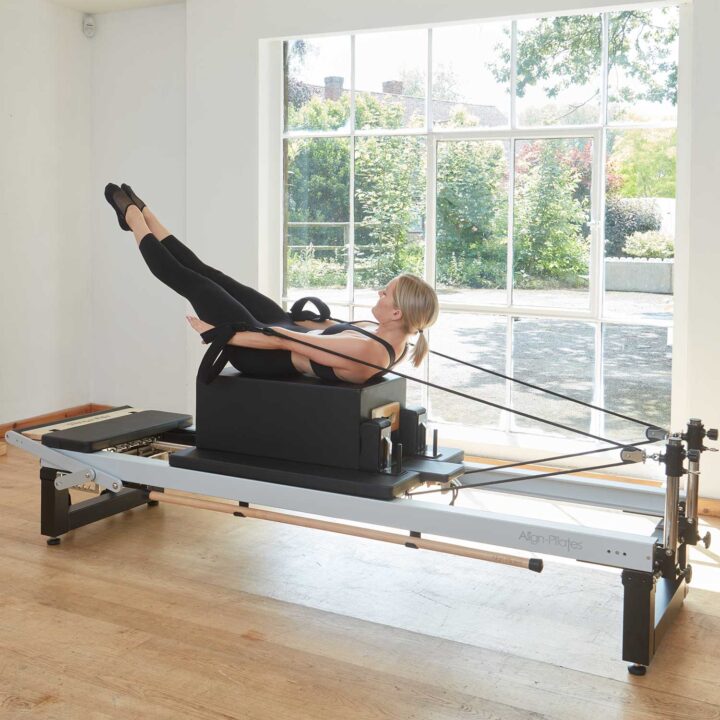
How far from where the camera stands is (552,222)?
4199mm

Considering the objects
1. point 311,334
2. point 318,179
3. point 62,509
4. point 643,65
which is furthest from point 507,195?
point 62,509

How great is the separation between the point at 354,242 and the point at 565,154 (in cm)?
112

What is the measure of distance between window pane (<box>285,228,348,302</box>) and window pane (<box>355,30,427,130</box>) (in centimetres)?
57

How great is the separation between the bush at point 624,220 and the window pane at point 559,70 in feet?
1.26

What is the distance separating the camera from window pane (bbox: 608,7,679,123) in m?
3.87

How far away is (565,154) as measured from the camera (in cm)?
412

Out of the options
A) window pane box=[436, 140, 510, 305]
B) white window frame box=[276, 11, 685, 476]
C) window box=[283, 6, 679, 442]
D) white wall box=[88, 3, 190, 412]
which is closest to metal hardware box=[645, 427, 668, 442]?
white window frame box=[276, 11, 685, 476]

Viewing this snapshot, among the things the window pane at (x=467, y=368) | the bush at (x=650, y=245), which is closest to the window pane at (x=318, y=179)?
the window pane at (x=467, y=368)

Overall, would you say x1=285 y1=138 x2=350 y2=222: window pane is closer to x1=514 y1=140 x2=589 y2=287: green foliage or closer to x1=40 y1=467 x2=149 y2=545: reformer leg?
x1=514 y1=140 x2=589 y2=287: green foliage

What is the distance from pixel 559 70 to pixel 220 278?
5.97 ft

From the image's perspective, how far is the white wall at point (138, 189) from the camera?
501 centimetres

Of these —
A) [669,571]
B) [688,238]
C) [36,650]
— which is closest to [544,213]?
[688,238]

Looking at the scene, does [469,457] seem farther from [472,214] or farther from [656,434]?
[656,434]

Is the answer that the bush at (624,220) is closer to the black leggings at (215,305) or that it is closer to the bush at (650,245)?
the bush at (650,245)
